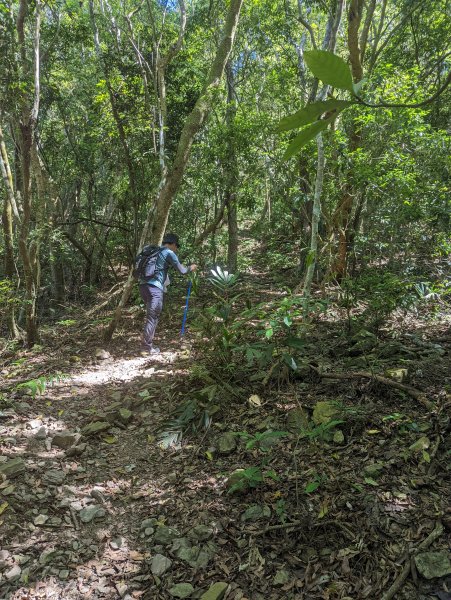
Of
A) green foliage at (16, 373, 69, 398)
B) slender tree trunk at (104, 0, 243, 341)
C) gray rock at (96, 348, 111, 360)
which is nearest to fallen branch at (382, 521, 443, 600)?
green foliage at (16, 373, 69, 398)

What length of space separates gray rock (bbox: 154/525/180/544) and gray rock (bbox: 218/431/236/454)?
2.84ft

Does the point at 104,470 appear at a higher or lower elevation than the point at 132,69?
lower

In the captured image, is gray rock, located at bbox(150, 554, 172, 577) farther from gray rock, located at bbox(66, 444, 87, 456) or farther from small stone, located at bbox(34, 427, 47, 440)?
small stone, located at bbox(34, 427, 47, 440)

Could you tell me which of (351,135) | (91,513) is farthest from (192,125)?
(91,513)

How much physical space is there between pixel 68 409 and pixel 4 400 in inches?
28.6

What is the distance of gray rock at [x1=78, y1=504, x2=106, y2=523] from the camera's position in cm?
324

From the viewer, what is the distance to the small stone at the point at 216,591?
2.51 m

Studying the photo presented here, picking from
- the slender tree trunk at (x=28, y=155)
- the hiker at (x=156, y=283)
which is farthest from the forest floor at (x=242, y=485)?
the slender tree trunk at (x=28, y=155)

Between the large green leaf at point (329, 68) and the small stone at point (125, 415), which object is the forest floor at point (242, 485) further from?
the large green leaf at point (329, 68)

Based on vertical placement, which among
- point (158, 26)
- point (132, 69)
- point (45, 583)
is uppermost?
point (158, 26)

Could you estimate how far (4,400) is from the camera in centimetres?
498

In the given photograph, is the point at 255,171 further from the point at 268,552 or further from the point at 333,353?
the point at 268,552

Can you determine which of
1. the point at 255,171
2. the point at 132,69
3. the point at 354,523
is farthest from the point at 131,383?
the point at 132,69

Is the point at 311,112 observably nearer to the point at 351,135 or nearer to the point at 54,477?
the point at 54,477
